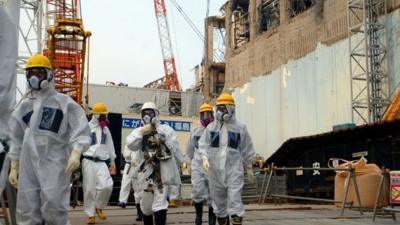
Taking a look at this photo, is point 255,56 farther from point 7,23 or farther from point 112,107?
point 7,23

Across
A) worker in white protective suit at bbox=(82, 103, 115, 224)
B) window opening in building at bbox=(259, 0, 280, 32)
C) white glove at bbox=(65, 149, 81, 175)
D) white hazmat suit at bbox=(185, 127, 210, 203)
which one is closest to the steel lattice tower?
window opening in building at bbox=(259, 0, 280, 32)

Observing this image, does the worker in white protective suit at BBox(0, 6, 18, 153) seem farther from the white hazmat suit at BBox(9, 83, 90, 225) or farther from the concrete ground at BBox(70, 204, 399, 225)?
the concrete ground at BBox(70, 204, 399, 225)

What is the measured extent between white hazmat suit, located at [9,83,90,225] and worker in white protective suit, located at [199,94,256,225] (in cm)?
257

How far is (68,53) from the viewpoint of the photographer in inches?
1265

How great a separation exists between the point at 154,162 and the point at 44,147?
2.43 meters

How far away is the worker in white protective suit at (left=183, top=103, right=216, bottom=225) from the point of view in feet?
31.0

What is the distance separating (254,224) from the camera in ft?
31.6

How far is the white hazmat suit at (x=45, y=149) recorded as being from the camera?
564cm

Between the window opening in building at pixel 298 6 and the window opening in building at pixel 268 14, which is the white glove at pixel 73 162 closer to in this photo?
the window opening in building at pixel 298 6

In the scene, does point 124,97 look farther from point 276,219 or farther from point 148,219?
point 148,219

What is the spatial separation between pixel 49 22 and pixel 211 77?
14863mm

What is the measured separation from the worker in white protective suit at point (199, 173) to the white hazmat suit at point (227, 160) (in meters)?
0.82

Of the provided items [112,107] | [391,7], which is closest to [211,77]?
[112,107]

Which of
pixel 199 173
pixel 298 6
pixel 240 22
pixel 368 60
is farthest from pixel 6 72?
pixel 240 22
